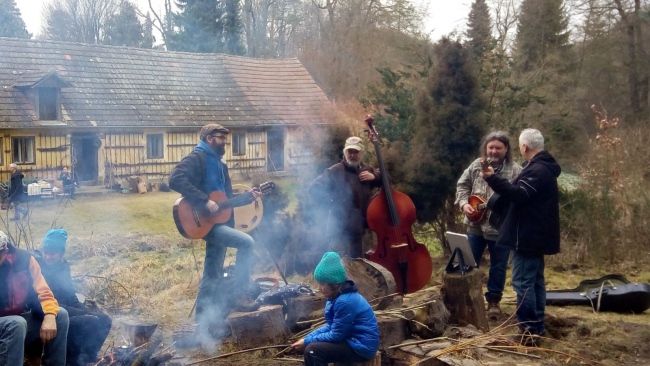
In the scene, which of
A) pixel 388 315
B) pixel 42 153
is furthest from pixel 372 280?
pixel 42 153

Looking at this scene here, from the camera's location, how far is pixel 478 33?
1202cm

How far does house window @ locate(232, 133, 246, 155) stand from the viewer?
79.3ft

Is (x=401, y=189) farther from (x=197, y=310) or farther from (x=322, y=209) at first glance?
(x=197, y=310)

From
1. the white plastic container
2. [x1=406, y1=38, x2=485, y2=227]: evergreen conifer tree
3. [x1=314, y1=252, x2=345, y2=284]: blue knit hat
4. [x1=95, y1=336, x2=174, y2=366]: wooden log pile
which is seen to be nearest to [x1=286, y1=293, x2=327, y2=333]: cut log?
[x1=95, y1=336, x2=174, y2=366]: wooden log pile

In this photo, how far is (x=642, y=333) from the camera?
6.26m

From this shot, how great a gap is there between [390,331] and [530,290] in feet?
4.22

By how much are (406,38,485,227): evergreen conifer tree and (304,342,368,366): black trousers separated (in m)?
4.28

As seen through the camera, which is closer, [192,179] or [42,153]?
[192,179]

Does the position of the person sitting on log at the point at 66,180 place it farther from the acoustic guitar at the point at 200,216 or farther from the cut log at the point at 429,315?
the cut log at the point at 429,315

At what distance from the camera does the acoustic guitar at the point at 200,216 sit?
605 centimetres

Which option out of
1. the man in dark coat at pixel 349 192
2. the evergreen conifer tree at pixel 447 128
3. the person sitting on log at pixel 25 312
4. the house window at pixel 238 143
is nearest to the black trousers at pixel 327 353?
the person sitting on log at pixel 25 312

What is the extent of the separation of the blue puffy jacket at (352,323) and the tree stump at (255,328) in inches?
48.1

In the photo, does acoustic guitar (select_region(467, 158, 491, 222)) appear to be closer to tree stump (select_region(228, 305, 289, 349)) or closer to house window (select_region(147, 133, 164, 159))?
tree stump (select_region(228, 305, 289, 349))

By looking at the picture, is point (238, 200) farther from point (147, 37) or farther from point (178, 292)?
point (147, 37)
